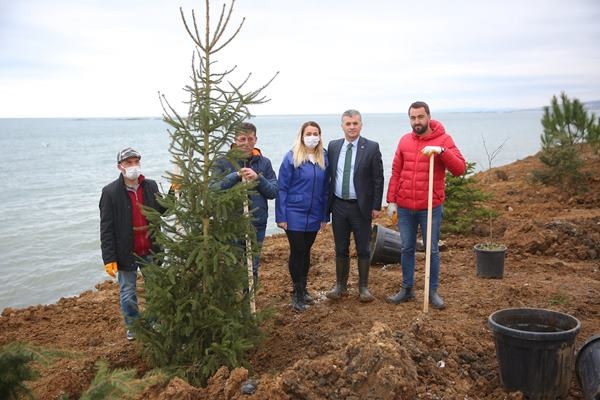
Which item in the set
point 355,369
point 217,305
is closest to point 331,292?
point 217,305

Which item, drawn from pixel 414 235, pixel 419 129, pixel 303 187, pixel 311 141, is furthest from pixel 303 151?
pixel 414 235

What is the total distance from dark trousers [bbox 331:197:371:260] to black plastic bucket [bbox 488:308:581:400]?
2458 millimetres

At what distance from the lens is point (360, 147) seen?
20.7ft

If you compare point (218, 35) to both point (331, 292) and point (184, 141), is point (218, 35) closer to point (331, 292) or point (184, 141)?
point (184, 141)

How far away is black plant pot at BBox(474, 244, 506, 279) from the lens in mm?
7492

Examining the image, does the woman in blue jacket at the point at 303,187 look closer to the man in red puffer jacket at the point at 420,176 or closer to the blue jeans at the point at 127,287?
the man in red puffer jacket at the point at 420,176

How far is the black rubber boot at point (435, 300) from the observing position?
627 cm

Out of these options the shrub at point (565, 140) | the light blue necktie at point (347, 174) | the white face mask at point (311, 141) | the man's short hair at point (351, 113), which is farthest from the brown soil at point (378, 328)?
the shrub at point (565, 140)

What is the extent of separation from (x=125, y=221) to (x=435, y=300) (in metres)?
3.66

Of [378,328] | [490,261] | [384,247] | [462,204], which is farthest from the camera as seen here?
[462,204]

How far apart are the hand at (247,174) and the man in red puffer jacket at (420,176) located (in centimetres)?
174

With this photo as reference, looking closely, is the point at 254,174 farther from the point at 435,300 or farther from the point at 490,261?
the point at 490,261

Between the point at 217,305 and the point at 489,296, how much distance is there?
Answer: 371 centimetres

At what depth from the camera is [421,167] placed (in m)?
6.11
